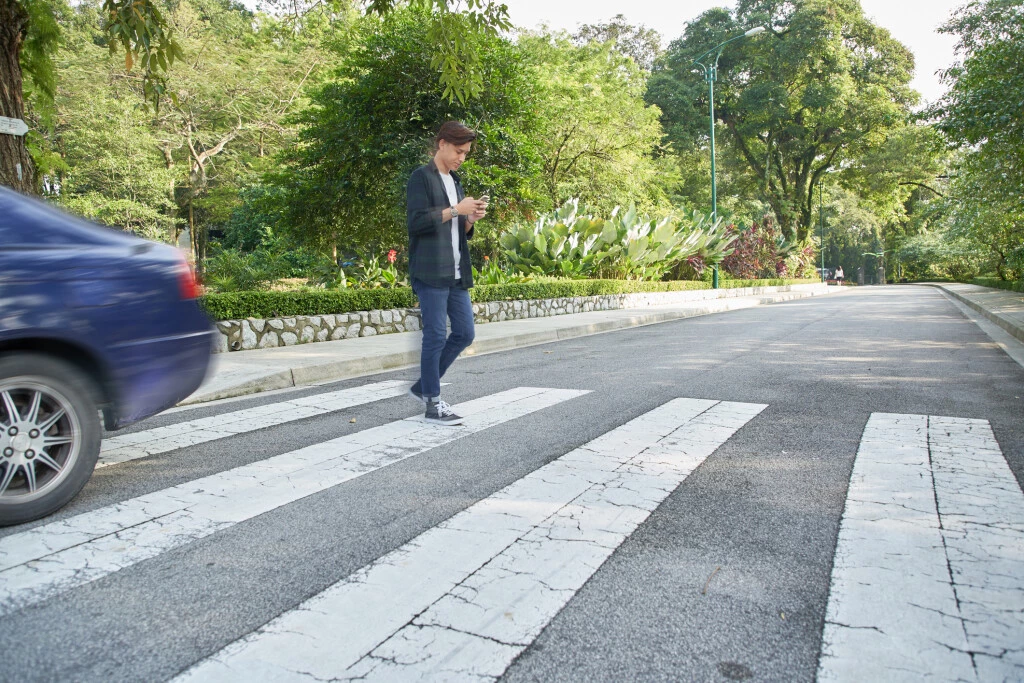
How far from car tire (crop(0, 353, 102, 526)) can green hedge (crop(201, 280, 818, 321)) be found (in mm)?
3264

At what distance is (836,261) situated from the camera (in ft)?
289

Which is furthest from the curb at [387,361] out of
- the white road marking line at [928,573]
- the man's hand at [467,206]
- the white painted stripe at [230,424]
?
the white road marking line at [928,573]

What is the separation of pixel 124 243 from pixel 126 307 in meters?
0.35

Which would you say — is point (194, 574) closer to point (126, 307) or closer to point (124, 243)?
point (126, 307)

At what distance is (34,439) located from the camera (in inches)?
122

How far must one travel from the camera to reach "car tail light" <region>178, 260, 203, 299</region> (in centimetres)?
367

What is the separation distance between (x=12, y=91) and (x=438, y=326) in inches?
192

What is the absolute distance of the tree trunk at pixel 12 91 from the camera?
256 inches

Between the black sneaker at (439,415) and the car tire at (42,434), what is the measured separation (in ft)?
7.30

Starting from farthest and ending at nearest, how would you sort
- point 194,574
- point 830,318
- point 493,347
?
point 830,318
point 493,347
point 194,574

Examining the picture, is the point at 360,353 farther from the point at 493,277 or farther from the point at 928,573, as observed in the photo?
the point at 493,277

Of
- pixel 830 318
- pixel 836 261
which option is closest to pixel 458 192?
pixel 830 318

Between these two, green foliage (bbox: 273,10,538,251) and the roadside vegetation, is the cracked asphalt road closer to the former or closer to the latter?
the roadside vegetation

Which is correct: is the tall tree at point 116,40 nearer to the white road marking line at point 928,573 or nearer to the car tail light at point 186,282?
the car tail light at point 186,282
